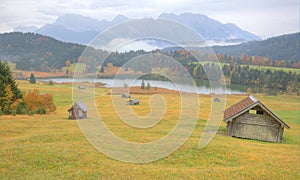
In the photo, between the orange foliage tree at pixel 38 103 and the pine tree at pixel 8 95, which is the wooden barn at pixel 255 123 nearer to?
the orange foliage tree at pixel 38 103

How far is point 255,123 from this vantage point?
3159 cm

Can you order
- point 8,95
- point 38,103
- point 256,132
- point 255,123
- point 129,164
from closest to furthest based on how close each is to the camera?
point 129,164, point 255,123, point 256,132, point 8,95, point 38,103

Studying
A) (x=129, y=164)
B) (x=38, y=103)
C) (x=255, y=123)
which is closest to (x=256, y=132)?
(x=255, y=123)

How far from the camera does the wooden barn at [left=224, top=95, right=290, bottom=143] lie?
31.0 metres

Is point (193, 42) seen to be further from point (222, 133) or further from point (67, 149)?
point (222, 133)

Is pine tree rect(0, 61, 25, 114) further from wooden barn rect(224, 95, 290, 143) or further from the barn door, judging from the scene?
the barn door

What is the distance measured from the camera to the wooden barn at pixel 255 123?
3097 centimetres

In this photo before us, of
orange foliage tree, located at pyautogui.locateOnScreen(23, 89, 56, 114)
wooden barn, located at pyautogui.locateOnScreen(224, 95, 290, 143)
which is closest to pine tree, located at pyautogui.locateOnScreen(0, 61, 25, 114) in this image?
orange foliage tree, located at pyautogui.locateOnScreen(23, 89, 56, 114)

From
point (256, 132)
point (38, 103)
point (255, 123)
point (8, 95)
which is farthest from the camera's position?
point (38, 103)

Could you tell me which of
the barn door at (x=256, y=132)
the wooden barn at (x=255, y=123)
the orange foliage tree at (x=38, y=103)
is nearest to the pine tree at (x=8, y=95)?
the orange foliage tree at (x=38, y=103)

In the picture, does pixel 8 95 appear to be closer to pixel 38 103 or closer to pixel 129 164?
pixel 38 103

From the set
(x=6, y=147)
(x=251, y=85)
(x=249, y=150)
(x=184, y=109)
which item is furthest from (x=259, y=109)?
(x=251, y=85)

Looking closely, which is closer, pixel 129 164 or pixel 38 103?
pixel 129 164

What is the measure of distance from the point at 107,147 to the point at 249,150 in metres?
12.5
